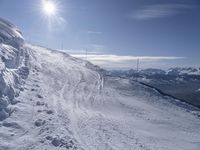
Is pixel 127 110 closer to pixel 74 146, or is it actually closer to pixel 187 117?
pixel 187 117

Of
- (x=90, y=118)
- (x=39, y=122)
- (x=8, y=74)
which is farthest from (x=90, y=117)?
(x=8, y=74)

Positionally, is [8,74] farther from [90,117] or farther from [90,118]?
[90,118]

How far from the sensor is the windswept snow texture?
2556 centimetres

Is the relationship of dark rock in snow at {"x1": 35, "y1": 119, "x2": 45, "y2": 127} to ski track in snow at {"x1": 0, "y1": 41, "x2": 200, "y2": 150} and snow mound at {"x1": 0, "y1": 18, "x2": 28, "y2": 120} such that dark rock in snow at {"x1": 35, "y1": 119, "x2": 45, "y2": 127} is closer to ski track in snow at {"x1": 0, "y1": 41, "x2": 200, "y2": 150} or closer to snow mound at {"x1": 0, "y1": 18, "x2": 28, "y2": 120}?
ski track in snow at {"x1": 0, "y1": 41, "x2": 200, "y2": 150}

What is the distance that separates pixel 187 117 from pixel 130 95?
10412 mm

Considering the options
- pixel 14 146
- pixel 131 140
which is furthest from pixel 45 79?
pixel 14 146

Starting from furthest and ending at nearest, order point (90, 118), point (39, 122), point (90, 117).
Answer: point (90, 117), point (90, 118), point (39, 122)

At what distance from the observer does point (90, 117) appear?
34031 millimetres

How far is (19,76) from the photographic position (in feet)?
130

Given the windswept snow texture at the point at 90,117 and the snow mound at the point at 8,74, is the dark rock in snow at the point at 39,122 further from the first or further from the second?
the snow mound at the point at 8,74

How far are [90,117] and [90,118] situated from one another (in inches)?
17.3

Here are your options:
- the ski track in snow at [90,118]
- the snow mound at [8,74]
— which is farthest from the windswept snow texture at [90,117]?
the snow mound at [8,74]

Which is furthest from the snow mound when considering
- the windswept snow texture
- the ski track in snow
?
the ski track in snow

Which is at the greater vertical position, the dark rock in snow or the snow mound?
the snow mound
